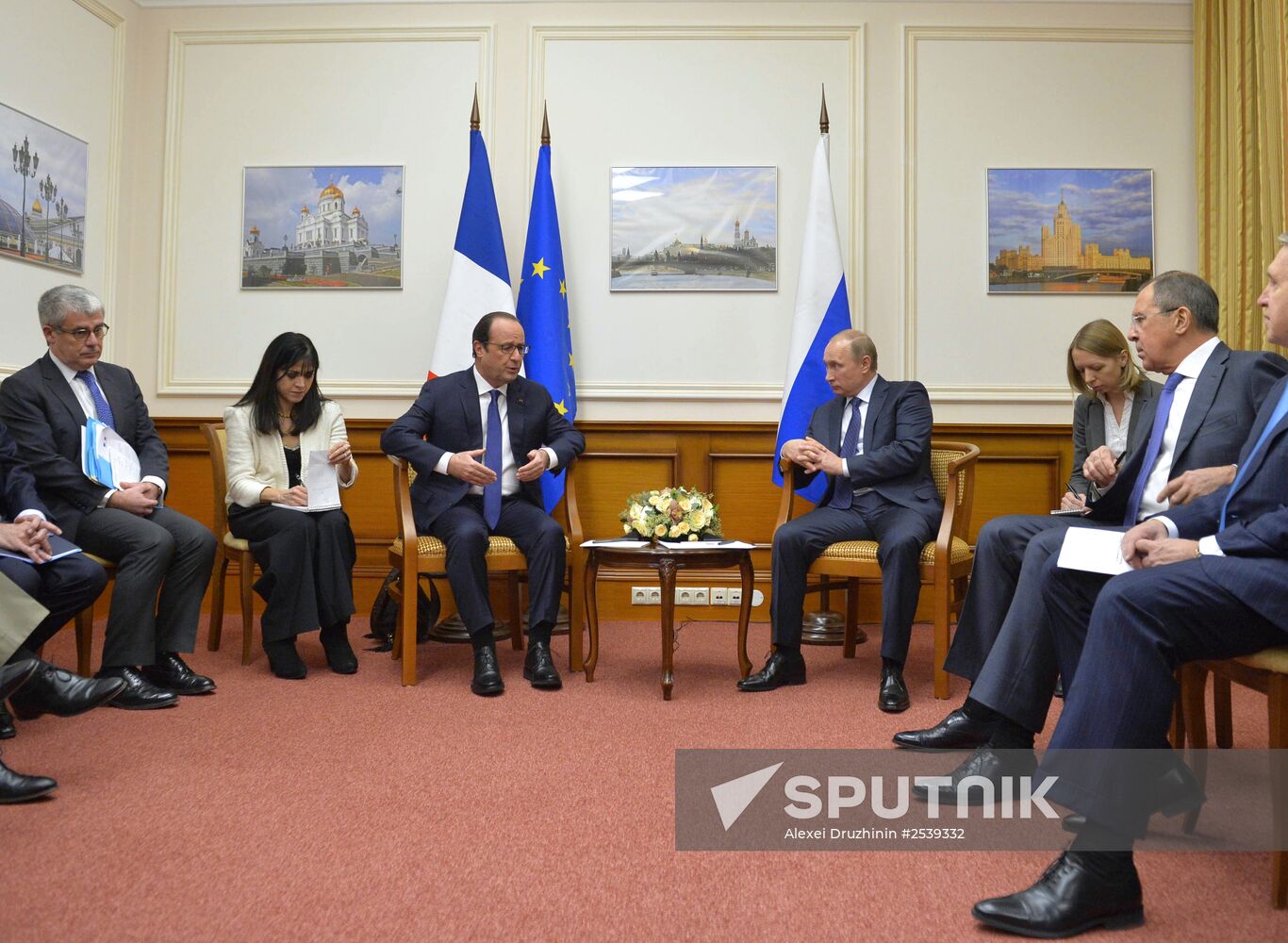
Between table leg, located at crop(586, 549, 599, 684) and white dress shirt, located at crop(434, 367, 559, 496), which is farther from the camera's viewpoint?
white dress shirt, located at crop(434, 367, 559, 496)

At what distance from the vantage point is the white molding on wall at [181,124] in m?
5.08

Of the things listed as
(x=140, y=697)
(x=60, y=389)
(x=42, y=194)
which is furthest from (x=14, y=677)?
(x=42, y=194)

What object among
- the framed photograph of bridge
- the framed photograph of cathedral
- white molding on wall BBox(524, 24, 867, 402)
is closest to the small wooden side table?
white molding on wall BBox(524, 24, 867, 402)

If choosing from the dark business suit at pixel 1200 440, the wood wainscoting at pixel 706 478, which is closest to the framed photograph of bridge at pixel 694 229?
the wood wainscoting at pixel 706 478

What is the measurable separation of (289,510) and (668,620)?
4.98 ft

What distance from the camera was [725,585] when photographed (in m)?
4.97

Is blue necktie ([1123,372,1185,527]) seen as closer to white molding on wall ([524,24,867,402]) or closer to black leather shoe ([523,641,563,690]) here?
black leather shoe ([523,641,563,690])

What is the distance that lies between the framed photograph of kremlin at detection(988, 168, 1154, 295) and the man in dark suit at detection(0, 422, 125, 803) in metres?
4.15

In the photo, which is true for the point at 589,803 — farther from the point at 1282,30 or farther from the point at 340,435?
the point at 1282,30

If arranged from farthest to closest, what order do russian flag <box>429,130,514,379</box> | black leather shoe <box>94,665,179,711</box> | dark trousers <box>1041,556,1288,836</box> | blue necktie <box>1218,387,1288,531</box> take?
russian flag <box>429,130,514,379</box>, black leather shoe <box>94,665,179,711</box>, blue necktie <box>1218,387,1288,531</box>, dark trousers <box>1041,556,1288,836</box>

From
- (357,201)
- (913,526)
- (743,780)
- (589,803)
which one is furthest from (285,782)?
(357,201)

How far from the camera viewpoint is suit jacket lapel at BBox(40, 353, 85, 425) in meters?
3.44

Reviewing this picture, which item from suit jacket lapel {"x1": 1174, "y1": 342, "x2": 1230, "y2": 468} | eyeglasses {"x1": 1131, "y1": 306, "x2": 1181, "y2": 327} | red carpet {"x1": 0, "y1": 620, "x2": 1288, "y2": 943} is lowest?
red carpet {"x1": 0, "y1": 620, "x2": 1288, "y2": 943}

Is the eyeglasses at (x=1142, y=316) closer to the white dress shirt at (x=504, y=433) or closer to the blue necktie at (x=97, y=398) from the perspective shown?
the white dress shirt at (x=504, y=433)
